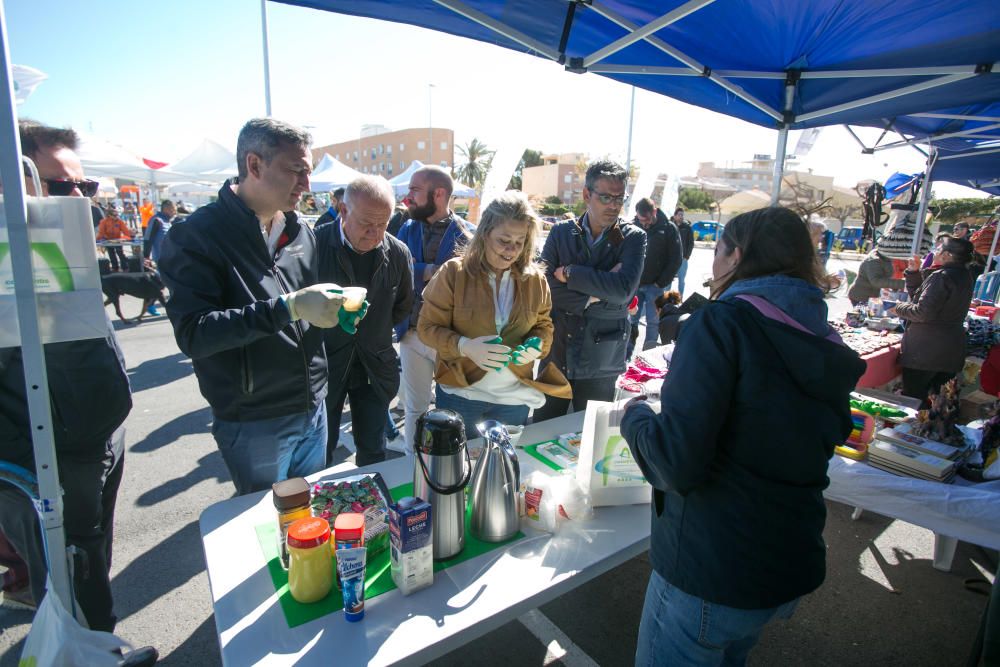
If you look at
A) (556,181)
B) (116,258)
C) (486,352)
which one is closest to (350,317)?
(486,352)

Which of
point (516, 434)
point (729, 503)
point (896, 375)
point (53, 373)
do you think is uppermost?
point (53, 373)

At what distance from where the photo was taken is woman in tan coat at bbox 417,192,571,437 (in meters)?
2.03

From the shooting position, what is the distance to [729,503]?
1.09 meters

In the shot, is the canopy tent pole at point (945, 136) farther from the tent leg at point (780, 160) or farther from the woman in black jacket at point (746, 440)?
the woman in black jacket at point (746, 440)

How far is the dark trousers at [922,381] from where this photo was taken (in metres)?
3.78

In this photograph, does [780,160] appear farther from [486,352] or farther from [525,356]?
[486,352]

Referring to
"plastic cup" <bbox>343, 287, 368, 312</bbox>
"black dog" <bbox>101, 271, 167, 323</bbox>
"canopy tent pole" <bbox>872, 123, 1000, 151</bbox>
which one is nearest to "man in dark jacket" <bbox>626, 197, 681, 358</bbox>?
"canopy tent pole" <bbox>872, 123, 1000, 151</bbox>

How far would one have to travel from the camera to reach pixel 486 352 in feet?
6.18

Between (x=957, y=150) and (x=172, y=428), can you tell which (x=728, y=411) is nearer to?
(x=172, y=428)

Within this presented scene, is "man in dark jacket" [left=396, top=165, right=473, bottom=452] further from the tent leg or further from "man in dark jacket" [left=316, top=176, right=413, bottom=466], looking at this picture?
the tent leg

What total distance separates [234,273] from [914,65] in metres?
3.73

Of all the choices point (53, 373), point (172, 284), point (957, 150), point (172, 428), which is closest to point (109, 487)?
point (53, 373)

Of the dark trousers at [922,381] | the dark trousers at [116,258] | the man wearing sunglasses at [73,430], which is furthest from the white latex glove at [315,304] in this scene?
the dark trousers at [116,258]

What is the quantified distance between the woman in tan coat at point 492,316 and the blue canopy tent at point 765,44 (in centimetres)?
120
